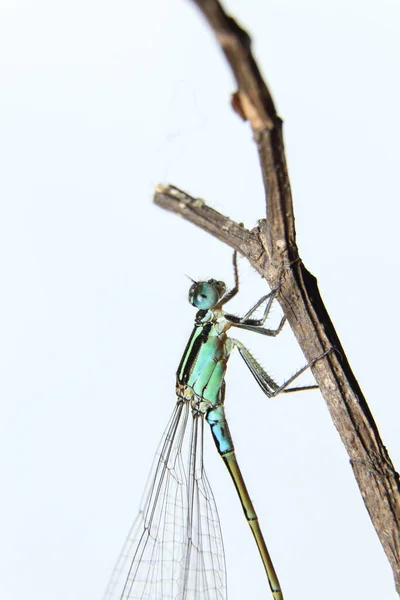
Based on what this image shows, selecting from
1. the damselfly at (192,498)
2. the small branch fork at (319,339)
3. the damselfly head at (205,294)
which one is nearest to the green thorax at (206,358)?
the damselfly at (192,498)

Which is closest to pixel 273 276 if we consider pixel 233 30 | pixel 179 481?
pixel 233 30

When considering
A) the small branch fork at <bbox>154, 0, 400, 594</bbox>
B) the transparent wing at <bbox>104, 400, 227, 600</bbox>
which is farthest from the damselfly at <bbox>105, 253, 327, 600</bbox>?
the small branch fork at <bbox>154, 0, 400, 594</bbox>

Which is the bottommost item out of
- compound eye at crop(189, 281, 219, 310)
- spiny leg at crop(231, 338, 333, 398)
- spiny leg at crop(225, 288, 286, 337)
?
spiny leg at crop(231, 338, 333, 398)

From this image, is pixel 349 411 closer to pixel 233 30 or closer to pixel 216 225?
pixel 216 225

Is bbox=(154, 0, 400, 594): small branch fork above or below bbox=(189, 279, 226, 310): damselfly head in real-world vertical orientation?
below

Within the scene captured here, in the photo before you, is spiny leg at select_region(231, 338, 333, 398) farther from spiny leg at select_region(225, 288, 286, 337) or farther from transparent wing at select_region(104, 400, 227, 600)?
transparent wing at select_region(104, 400, 227, 600)
